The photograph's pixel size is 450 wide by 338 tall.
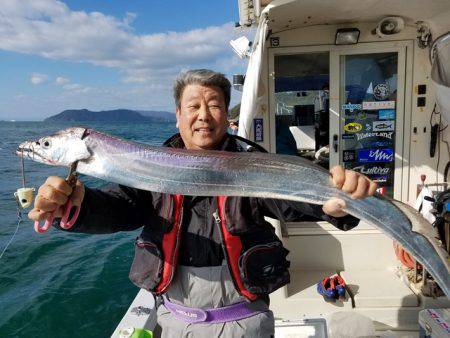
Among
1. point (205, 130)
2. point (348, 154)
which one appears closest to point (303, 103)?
point (348, 154)

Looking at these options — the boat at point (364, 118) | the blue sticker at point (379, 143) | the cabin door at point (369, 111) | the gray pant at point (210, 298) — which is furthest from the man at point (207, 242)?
the blue sticker at point (379, 143)

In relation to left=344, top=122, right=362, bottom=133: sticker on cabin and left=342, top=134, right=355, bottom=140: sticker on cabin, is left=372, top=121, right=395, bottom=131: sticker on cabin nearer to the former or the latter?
left=344, top=122, right=362, bottom=133: sticker on cabin

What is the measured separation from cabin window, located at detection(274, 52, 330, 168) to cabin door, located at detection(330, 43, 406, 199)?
576 mm

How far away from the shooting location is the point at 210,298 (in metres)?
2.40

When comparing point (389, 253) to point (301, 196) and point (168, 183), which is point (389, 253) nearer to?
point (301, 196)

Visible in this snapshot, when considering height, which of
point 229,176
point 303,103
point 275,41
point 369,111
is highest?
point 275,41

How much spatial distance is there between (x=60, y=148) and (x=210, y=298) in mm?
1263

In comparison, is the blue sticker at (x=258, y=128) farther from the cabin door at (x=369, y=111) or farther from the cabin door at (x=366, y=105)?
the cabin door at (x=369, y=111)

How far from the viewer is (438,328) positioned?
3.59m

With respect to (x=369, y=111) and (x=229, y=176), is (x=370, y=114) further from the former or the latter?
(x=229, y=176)

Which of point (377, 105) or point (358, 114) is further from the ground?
point (377, 105)

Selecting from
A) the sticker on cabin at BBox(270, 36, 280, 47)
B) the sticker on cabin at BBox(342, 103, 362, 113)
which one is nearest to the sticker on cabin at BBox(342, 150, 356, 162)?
the sticker on cabin at BBox(342, 103, 362, 113)

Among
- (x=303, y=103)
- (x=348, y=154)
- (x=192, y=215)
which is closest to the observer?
(x=192, y=215)

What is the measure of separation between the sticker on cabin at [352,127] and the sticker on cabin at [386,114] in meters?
0.35
